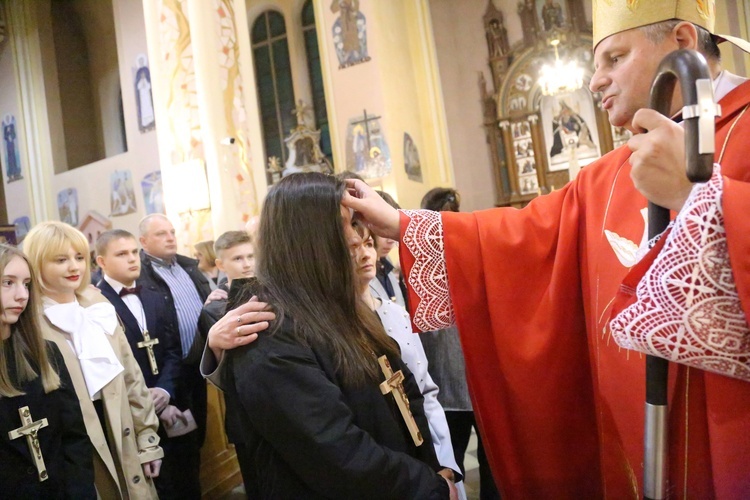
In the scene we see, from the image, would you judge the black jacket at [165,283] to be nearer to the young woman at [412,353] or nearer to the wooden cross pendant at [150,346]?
the wooden cross pendant at [150,346]

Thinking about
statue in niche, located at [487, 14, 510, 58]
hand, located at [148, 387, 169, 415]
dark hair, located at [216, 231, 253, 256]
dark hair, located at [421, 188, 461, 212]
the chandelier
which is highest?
statue in niche, located at [487, 14, 510, 58]

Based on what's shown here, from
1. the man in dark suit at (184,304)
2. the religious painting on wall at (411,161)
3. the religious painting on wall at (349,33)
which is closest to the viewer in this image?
the man in dark suit at (184,304)

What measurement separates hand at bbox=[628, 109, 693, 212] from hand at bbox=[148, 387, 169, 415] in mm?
2737

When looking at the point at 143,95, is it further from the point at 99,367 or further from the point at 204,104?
the point at 99,367

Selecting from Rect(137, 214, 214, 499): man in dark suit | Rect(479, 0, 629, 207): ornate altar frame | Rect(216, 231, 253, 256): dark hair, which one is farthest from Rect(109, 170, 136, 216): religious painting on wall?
Rect(216, 231, 253, 256): dark hair

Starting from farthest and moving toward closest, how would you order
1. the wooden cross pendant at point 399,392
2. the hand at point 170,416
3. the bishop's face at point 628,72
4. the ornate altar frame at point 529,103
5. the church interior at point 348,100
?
the ornate altar frame at point 529,103, the church interior at point 348,100, the hand at point 170,416, the wooden cross pendant at point 399,392, the bishop's face at point 628,72

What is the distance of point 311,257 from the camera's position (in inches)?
59.7

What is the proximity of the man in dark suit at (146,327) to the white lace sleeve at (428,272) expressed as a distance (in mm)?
2021

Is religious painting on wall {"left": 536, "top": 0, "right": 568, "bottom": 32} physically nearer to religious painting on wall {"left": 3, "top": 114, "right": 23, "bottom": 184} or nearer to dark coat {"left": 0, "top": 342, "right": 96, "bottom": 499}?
dark coat {"left": 0, "top": 342, "right": 96, "bottom": 499}

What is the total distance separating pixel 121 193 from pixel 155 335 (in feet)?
33.8

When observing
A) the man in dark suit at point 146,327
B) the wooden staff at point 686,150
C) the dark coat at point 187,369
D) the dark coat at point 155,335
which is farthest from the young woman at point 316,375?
the dark coat at point 155,335

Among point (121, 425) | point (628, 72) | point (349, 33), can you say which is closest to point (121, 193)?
point (349, 33)

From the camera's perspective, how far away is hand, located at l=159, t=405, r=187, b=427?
9.65ft

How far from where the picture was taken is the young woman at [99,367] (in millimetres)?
2361
